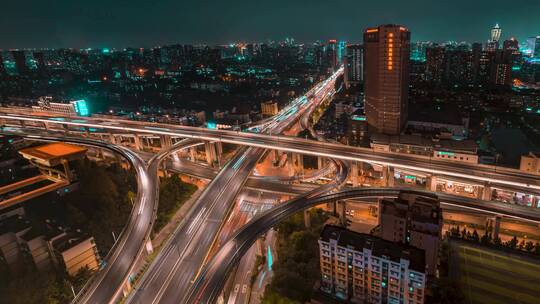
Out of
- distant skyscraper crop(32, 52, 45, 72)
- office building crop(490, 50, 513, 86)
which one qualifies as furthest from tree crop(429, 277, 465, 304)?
distant skyscraper crop(32, 52, 45, 72)

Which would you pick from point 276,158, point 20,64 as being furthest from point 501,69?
point 20,64

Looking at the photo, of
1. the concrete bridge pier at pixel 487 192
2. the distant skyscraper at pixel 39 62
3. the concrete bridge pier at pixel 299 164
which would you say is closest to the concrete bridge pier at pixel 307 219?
the concrete bridge pier at pixel 299 164

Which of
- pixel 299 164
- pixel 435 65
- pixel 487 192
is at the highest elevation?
pixel 435 65

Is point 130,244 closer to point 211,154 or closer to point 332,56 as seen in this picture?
point 211,154

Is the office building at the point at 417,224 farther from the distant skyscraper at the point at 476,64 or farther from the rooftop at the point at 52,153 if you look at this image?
the distant skyscraper at the point at 476,64

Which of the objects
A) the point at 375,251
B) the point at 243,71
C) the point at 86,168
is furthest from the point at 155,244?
the point at 243,71

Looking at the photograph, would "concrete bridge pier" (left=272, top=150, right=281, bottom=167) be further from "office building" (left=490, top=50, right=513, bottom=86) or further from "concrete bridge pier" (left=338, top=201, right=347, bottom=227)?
"office building" (left=490, top=50, right=513, bottom=86)

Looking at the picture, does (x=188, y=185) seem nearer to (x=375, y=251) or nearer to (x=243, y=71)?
(x=375, y=251)
